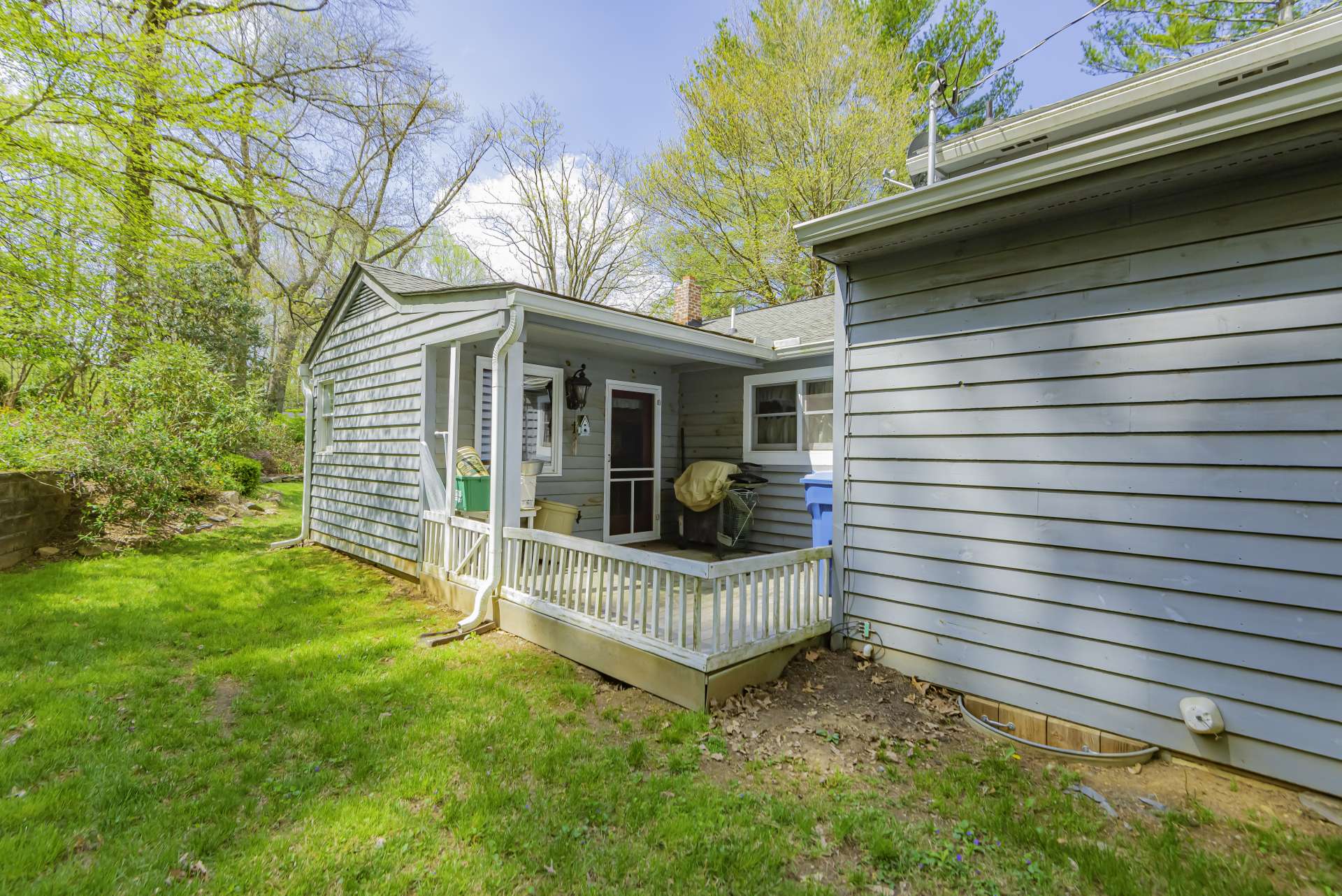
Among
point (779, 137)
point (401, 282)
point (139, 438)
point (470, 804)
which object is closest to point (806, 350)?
point (401, 282)

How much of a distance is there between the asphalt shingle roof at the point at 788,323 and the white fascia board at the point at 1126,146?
3043mm

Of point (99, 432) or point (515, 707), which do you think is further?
point (99, 432)

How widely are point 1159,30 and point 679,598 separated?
1454 cm

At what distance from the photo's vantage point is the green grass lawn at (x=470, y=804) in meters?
2.10

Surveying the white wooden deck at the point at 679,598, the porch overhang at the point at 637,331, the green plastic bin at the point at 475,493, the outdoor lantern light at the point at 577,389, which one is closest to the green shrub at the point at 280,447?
the outdoor lantern light at the point at 577,389

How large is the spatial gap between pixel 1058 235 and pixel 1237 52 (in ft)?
5.84

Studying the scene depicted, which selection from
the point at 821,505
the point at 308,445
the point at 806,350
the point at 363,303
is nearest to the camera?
the point at 821,505

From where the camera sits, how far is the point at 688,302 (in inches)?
347

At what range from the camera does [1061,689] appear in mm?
2984

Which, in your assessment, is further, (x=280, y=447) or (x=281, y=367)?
(x=281, y=367)

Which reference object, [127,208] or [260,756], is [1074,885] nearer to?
[260,756]

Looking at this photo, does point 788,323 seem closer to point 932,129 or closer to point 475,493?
point 932,129

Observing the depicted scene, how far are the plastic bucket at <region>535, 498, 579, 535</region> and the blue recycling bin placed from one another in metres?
2.65

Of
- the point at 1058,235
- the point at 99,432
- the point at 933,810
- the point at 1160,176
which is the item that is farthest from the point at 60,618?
the point at 1160,176
